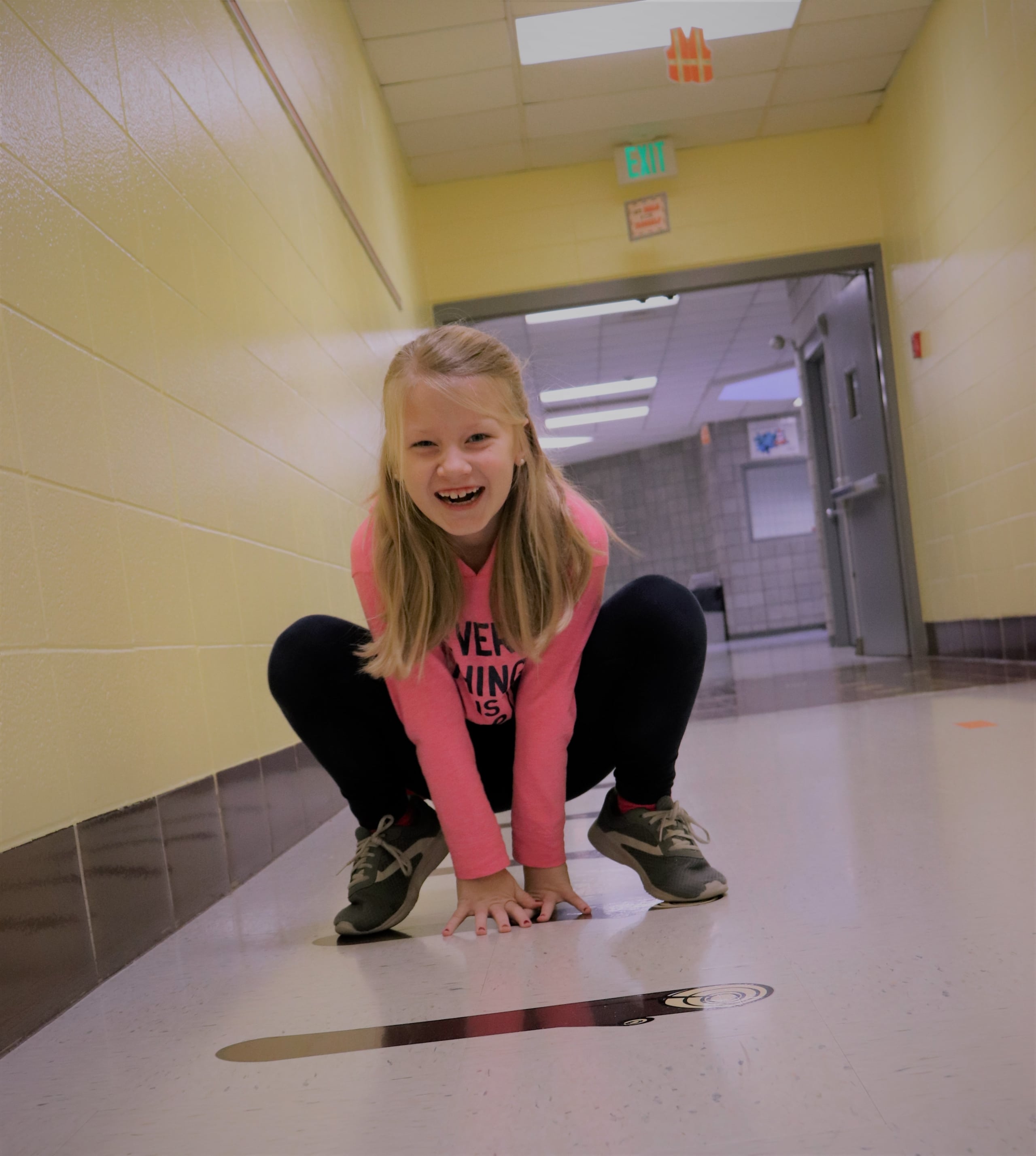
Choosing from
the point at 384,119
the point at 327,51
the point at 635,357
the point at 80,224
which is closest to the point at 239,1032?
the point at 80,224

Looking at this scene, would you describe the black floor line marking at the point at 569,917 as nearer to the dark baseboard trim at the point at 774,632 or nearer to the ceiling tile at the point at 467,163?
the ceiling tile at the point at 467,163

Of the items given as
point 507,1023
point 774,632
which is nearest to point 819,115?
point 507,1023

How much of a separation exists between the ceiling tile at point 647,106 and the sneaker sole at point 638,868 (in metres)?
3.88

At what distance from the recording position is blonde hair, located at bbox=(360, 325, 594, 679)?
121cm

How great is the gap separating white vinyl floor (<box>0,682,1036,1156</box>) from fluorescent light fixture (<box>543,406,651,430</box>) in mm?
9626

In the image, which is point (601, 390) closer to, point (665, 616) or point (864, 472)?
point (864, 472)

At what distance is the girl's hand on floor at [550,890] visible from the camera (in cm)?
124

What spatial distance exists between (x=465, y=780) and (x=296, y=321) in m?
1.55

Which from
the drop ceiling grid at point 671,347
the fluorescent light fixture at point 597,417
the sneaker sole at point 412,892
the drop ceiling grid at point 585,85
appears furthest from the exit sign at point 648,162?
the fluorescent light fixture at point 597,417

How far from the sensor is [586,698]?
4.49 ft

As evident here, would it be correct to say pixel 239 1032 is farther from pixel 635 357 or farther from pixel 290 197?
pixel 635 357

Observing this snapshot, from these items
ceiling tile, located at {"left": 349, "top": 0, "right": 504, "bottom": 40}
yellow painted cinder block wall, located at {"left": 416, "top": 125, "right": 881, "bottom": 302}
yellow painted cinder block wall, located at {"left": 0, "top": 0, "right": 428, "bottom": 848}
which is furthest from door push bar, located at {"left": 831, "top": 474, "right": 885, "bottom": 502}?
yellow painted cinder block wall, located at {"left": 0, "top": 0, "right": 428, "bottom": 848}

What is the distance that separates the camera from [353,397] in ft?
10.3

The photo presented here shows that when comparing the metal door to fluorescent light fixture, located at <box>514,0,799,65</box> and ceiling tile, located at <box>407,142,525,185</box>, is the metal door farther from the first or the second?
ceiling tile, located at <box>407,142,525,185</box>
